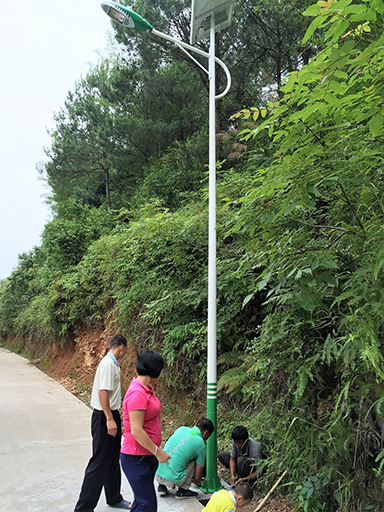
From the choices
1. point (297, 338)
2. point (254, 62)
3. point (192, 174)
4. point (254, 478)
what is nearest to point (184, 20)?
point (254, 62)

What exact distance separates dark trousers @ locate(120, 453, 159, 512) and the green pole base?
180 cm

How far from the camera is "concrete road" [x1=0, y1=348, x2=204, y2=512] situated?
4.56m

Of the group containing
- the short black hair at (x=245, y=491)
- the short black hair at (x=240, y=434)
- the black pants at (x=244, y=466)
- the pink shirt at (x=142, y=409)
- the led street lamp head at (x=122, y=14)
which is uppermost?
the led street lamp head at (x=122, y=14)

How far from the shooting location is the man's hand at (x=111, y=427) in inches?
165

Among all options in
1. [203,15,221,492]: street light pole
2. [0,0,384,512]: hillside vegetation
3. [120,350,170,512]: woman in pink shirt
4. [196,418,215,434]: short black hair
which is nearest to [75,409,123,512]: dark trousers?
[120,350,170,512]: woman in pink shirt

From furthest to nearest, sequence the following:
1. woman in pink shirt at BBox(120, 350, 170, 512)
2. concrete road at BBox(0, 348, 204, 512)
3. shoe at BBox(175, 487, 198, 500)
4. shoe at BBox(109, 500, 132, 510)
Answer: shoe at BBox(175, 487, 198, 500) → concrete road at BBox(0, 348, 204, 512) → shoe at BBox(109, 500, 132, 510) → woman in pink shirt at BBox(120, 350, 170, 512)

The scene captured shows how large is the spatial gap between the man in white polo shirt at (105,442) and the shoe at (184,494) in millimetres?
666

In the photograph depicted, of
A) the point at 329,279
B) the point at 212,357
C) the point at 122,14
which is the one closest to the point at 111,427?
the point at 212,357

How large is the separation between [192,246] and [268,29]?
10.4m

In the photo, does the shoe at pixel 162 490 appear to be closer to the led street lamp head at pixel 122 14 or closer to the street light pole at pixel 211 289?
the street light pole at pixel 211 289

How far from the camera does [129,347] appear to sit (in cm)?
998

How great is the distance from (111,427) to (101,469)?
423mm

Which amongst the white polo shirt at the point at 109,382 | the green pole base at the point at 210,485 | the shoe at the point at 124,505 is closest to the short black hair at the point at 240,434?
the green pole base at the point at 210,485

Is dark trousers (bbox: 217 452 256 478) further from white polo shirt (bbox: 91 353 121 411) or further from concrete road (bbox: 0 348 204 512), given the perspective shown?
white polo shirt (bbox: 91 353 121 411)
